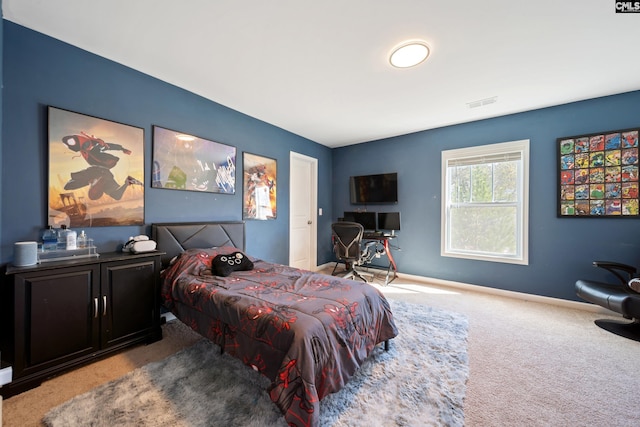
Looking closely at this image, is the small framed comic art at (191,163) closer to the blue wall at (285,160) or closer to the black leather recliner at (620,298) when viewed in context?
the blue wall at (285,160)

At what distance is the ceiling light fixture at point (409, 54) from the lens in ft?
6.61

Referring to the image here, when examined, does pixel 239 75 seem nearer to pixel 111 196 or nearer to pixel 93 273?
pixel 111 196

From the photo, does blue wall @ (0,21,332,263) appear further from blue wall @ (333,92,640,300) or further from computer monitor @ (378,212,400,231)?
blue wall @ (333,92,640,300)

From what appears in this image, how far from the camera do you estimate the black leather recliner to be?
6.99ft

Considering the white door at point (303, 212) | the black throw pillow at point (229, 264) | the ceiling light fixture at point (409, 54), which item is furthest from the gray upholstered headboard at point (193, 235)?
→ the ceiling light fixture at point (409, 54)

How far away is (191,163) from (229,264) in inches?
54.9

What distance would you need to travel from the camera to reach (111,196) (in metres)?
2.26

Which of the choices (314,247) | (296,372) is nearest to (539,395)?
(296,372)

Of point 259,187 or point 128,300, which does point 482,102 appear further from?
point 128,300

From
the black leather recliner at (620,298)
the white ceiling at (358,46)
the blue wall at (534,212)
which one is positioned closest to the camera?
the white ceiling at (358,46)

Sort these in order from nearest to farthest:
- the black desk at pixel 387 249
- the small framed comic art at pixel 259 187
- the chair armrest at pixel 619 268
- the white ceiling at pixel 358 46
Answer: the white ceiling at pixel 358 46 → the chair armrest at pixel 619 268 → the small framed comic art at pixel 259 187 → the black desk at pixel 387 249

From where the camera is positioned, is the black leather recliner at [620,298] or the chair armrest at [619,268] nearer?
the black leather recliner at [620,298]

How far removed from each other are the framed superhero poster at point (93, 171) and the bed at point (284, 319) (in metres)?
0.41

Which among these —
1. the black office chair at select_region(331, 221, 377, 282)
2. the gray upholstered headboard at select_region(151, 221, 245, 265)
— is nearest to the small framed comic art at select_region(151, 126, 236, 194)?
the gray upholstered headboard at select_region(151, 221, 245, 265)
